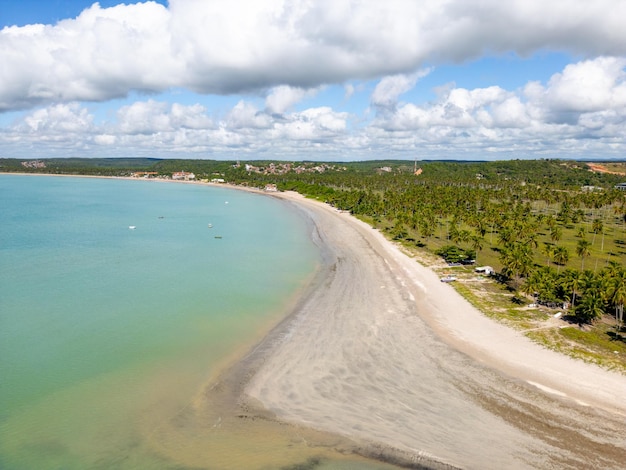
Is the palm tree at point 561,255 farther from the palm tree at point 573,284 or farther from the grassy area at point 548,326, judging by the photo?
the palm tree at point 573,284

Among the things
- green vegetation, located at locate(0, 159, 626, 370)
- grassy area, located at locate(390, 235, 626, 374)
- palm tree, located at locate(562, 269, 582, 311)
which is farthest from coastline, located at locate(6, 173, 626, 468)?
palm tree, located at locate(562, 269, 582, 311)

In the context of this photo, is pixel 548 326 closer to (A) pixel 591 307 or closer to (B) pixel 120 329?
(A) pixel 591 307

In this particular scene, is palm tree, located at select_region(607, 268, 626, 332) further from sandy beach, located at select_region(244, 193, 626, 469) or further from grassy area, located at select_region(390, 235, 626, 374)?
sandy beach, located at select_region(244, 193, 626, 469)

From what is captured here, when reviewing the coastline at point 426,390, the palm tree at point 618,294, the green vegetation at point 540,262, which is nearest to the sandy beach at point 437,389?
the coastline at point 426,390

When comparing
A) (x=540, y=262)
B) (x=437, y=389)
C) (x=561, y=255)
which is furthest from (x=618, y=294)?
(x=540, y=262)

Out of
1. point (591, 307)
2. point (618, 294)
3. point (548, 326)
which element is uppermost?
point (618, 294)

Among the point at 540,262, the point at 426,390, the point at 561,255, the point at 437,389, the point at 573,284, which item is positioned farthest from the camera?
the point at 540,262
